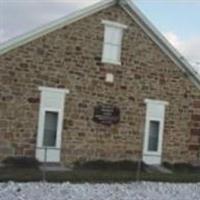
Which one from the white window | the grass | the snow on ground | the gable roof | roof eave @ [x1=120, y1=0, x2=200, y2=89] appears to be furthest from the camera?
roof eave @ [x1=120, y1=0, x2=200, y2=89]

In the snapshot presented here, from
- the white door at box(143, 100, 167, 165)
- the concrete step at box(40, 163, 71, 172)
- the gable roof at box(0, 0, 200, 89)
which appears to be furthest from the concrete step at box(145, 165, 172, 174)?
the gable roof at box(0, 0, 200, 89)

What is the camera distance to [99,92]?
27891mm

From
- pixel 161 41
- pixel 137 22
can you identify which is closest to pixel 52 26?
pixel 137 22

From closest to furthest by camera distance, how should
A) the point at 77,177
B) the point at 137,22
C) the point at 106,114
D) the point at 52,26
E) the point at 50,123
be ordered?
1. the point at 77,177
2. the point at 52,26
3. the point at 50,123
4. the point at 106,114
5. the point at 137,22

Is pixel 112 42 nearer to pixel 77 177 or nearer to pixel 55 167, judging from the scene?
pixel 55 167

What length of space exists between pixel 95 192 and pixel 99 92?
9.93 m

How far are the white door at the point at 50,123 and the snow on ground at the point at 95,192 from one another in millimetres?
6046

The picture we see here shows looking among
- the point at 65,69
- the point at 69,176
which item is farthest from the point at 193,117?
the point at 69,176

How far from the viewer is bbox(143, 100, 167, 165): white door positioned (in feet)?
A: 96.1

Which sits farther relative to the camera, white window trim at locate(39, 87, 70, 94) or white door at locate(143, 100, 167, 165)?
white door at locate(143, 100, 167, 165)

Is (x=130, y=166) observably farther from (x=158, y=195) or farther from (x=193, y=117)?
(x=158, y=195)

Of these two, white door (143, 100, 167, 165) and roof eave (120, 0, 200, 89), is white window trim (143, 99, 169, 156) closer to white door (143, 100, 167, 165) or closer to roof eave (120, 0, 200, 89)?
white door (143, 100, 167, 165)

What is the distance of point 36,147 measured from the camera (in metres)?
26.1

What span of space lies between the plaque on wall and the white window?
6.15ft
